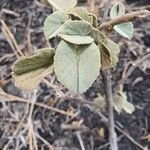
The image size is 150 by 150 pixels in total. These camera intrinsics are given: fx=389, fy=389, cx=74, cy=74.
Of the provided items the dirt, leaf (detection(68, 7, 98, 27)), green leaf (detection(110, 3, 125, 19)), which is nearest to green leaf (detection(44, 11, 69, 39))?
leaf (detection(68, 7, 98, 27))

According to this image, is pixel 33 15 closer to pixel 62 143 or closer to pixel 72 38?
pixel 62 143

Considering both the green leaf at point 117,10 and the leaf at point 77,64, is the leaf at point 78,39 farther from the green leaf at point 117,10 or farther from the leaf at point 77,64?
the green leaf at point 117,10

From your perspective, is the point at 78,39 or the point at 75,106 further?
the point at 75,106

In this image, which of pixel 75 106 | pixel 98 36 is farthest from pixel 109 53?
pixel 75 106

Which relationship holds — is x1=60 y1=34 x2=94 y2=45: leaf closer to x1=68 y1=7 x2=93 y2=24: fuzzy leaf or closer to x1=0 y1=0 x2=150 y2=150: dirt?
x1=68 y1=7 x2=93 y2=24: fuzzy leaf

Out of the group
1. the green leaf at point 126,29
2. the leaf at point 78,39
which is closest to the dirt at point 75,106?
the green leaf at point 126,29

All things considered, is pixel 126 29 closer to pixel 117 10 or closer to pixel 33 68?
pixel 117 10
